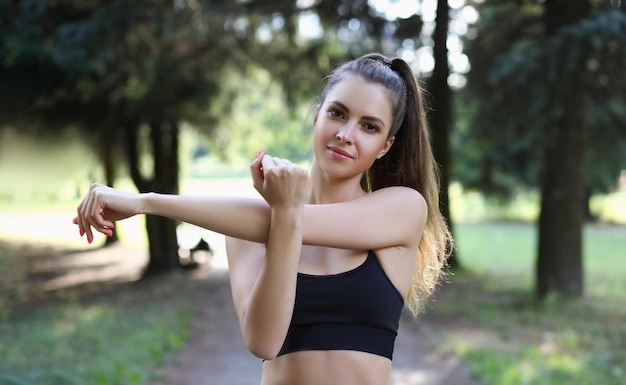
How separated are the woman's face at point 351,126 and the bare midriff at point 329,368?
505 millimetres

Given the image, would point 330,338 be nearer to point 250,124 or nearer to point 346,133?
point 346,133

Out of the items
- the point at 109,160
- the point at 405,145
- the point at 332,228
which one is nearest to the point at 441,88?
the point at 405,145

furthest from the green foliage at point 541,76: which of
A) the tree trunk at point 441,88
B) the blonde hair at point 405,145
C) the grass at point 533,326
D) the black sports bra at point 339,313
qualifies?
the black sports bra at point 339,313

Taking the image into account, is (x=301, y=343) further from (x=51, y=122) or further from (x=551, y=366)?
(x=51, y=122)

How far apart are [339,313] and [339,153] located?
1.44ft

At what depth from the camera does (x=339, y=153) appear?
187 centimetres

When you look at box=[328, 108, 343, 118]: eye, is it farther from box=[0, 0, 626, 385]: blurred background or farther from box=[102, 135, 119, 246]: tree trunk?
box=[102, 135, 119, 246]: tree trunk

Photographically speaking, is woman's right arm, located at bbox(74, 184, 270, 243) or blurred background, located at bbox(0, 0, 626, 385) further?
blurred background, located at bbox(0, 0, 626, 385)

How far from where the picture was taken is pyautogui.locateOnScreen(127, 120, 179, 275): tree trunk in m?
14.8

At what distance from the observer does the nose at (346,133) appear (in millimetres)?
1815

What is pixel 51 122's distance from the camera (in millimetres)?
13266

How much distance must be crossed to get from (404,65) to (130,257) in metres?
18.0

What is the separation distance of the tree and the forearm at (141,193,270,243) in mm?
7139

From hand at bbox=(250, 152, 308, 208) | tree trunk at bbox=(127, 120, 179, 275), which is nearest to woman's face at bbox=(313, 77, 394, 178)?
hand at bbox=(250, 152, 308, 208)
